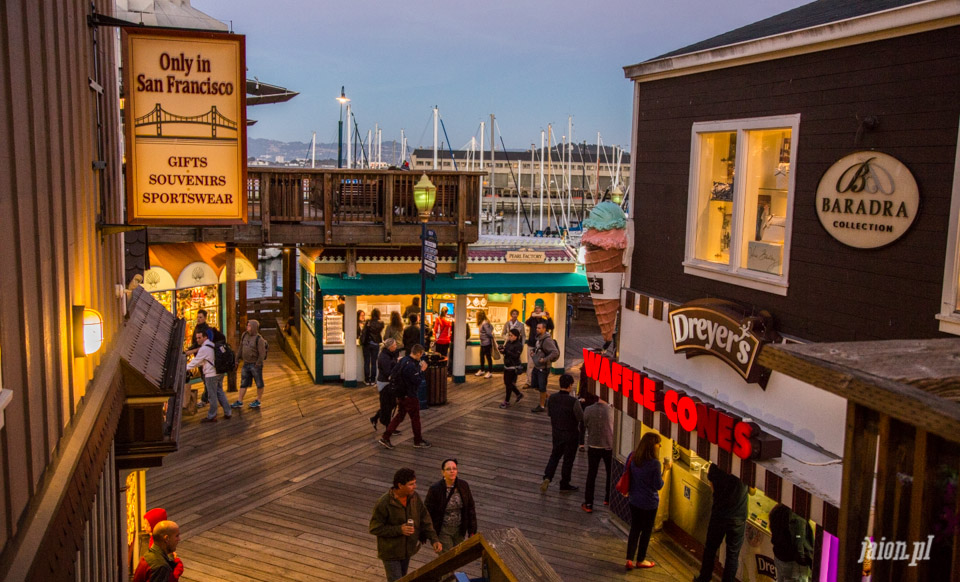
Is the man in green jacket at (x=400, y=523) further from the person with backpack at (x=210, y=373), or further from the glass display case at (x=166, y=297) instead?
the glass display case at (x=166, y=297)

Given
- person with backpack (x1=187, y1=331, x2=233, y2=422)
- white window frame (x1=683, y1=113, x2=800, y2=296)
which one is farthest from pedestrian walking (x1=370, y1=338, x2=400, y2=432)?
white window frame (x1=683, y1=113, x2=800, y2=296)

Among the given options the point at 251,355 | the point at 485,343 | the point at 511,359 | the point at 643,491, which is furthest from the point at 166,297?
the point at 643,491

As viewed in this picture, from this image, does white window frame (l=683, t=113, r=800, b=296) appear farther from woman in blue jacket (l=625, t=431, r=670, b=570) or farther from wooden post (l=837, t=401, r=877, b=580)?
wooden post (l=837, t=401, r=877, b=580)

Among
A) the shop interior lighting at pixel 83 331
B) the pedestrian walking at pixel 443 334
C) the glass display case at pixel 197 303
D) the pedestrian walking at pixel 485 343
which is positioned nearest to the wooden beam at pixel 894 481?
the shop interior lighting at pixel 83 331

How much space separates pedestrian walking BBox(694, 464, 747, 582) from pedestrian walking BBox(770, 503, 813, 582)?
27.8 inches

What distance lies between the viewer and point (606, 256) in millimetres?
10938

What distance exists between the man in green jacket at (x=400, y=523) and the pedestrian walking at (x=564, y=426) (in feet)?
13.3

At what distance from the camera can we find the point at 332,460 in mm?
13414

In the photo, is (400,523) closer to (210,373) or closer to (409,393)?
(409,393)

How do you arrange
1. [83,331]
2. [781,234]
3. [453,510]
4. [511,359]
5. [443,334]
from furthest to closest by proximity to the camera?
1. [443,334]
2. [511,359]
3. [781,234]
4. [453,510]
5. [83,331]

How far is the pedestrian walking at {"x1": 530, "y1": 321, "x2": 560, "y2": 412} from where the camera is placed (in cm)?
1606

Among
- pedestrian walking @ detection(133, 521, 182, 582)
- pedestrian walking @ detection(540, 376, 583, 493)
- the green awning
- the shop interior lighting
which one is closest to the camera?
the shop interior lighting

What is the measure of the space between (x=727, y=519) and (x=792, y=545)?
3.04ft

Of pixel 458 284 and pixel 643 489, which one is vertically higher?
pixel 458 284
